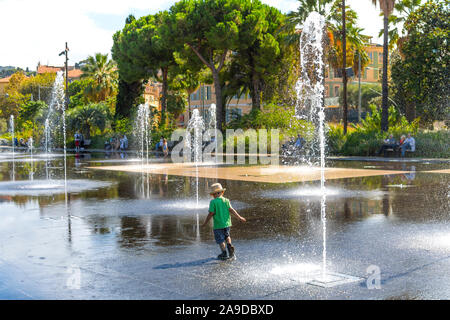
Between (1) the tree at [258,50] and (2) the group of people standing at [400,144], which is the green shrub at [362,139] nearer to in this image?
(2) the group of people standing at [400,144]

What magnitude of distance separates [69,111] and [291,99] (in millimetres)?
23844

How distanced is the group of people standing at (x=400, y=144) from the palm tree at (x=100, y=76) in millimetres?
43953

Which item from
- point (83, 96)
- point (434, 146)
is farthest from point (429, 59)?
point (83, 96)

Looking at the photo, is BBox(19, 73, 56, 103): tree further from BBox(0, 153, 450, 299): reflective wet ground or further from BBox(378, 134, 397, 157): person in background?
BBox(0, 153, 450, 299): reflective wet ground

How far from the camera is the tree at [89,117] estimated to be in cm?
5494

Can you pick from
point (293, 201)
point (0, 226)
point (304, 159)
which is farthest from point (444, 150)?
point (0, 226)

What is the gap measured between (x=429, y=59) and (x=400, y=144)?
6258 millimetres

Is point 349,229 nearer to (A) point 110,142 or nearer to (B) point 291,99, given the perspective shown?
(B) point 291,99

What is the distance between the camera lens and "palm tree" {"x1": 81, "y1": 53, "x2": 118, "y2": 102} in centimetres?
6875

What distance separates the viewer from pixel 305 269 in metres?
A: 6.85

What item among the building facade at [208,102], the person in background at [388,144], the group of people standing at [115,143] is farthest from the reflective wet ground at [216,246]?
the building facade at [208,102]

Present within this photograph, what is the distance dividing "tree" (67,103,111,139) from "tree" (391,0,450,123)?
29.4 meters

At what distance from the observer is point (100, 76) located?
227 ft

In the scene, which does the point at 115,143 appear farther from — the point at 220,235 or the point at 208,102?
the point at 220,235
